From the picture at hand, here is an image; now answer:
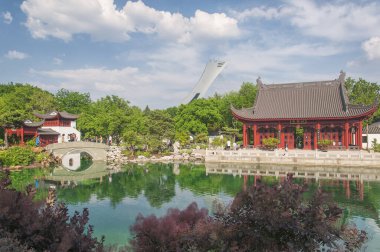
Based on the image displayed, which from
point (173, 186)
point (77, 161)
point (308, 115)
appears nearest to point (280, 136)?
point (308, 115)

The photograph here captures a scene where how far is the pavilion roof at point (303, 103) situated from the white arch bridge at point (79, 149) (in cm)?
1388

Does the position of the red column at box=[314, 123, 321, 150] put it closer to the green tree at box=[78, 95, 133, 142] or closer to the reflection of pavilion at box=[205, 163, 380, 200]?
the reflection of pavilion at box=[205, 163, 380, 200]

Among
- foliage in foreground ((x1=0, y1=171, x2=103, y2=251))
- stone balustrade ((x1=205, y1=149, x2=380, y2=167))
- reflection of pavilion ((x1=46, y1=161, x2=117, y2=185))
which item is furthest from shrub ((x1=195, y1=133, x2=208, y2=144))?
foliage in foreground ((x1=0, y1=171, x2=103, y2=251))

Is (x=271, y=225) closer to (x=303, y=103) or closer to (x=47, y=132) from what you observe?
(x=303, y=103)

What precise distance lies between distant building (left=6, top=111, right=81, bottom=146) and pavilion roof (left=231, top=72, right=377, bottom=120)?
20.2 m

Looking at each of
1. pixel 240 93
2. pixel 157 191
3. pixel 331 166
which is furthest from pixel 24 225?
pixel 240 93

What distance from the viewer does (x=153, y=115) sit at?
37.4m

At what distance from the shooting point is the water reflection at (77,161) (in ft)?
101

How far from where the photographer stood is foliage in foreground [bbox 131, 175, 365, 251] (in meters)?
4.71

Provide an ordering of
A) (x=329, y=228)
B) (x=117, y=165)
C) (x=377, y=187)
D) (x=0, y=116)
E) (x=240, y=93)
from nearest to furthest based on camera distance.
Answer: (x=329, y=228) < (x=377, y=187) < (x=0, y=116) < (x=117, y=165) < (x=240, y=93)

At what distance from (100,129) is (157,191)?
2100 cm

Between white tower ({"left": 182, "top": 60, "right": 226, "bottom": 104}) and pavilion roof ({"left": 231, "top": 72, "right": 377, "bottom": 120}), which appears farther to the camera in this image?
white tower ({"left": 182, "top": 60, "right": 226, "bottom": 104})

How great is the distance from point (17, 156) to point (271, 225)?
91.5 feet

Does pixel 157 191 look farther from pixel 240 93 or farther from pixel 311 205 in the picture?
pixel 240 93
